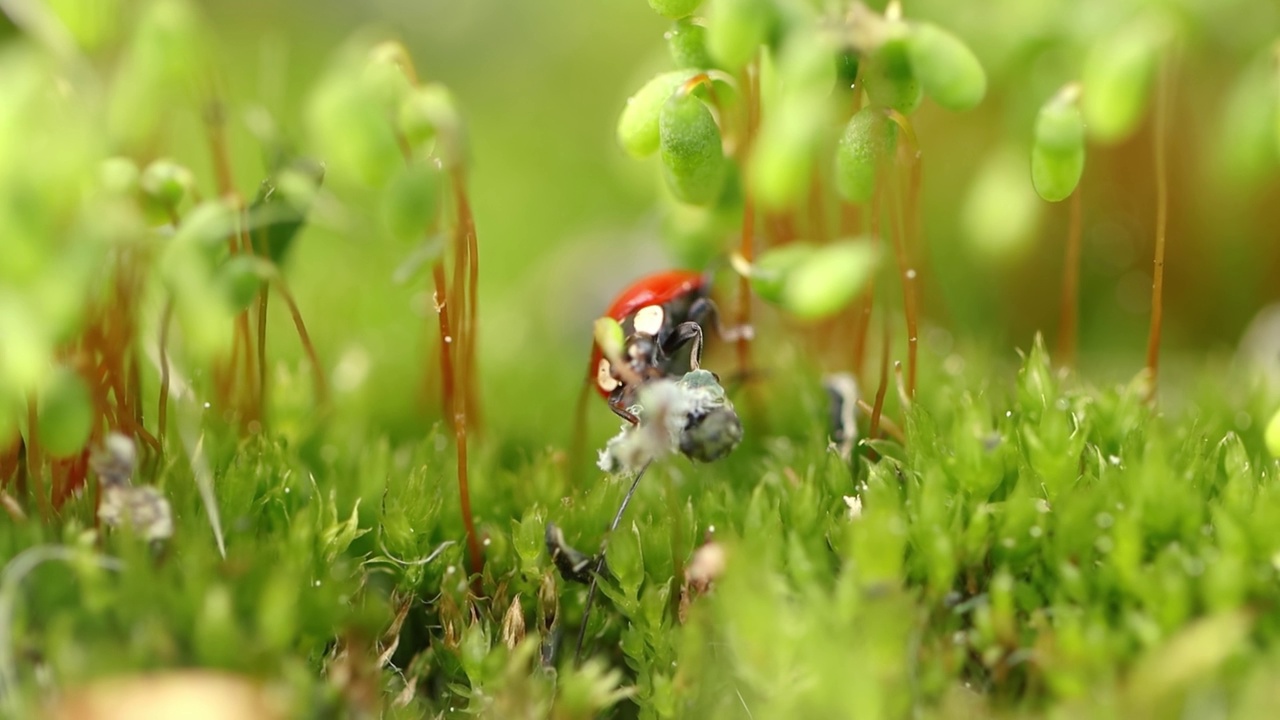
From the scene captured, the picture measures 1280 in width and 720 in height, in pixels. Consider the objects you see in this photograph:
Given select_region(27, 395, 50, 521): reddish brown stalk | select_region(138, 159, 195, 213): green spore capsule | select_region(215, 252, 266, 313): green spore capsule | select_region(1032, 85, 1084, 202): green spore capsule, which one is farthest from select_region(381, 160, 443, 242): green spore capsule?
select_region(1032, 85, 1084, 202): green spore capsule

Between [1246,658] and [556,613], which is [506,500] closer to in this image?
[556,613]

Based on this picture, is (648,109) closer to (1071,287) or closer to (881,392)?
(881,392)

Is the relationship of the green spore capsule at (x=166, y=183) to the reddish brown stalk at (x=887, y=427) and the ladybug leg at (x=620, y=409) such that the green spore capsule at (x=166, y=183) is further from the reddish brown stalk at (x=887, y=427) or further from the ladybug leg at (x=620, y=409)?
the reddish brown stalk at (x=887, y=427)

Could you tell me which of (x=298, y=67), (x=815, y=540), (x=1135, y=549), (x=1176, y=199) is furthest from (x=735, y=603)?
(x=298, y=67)

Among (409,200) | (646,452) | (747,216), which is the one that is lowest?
(646,452)

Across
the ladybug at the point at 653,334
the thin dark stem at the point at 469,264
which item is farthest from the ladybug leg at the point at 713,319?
the thin dark stem at the point at 469,264

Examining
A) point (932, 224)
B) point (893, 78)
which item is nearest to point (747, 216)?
point (893, 78)
